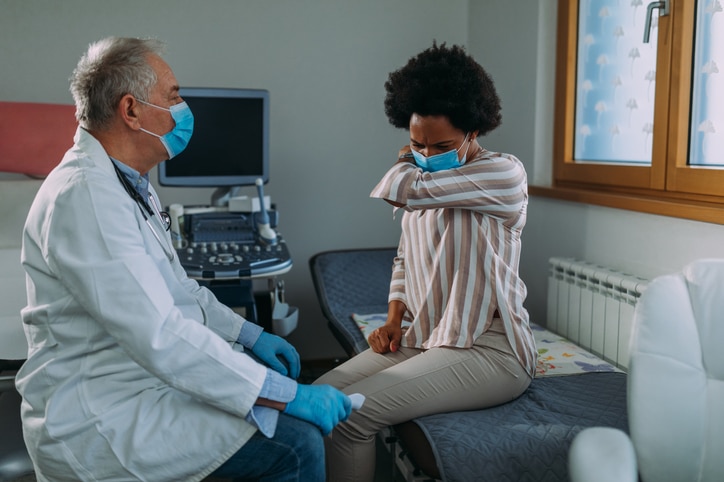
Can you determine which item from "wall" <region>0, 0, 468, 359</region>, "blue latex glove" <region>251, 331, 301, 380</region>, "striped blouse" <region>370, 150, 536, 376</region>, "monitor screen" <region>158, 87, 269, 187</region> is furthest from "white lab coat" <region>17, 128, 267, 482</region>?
"wall" <region>0, 0, 468, 359</region>

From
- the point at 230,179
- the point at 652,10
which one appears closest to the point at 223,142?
the point at 230,179

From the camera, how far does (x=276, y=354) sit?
1840 millimetres

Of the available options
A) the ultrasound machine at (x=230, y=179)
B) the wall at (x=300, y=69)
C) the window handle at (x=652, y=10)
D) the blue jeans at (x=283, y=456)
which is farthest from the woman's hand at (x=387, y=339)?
the wall at (x=300, y=69)

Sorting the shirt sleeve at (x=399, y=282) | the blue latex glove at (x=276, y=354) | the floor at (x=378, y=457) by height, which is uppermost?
the shirt sleeve at (x=399, y=282)

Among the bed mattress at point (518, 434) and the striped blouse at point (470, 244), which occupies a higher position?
the striped blouse at point (470, 244)

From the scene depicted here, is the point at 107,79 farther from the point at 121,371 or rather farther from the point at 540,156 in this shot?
the point at 540,156

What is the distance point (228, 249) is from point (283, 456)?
1366 millimetres

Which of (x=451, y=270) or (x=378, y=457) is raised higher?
(x=451, y=270)

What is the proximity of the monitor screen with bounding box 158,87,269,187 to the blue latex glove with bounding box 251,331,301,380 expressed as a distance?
1.13m

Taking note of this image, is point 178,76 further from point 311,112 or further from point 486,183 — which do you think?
point 486,183

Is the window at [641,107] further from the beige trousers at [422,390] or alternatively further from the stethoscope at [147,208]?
the stethoscope at [147,208]

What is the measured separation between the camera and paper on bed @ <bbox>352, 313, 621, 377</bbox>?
2.10 m

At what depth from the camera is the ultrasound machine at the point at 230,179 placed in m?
2.70

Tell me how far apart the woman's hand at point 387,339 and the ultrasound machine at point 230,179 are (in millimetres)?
791
